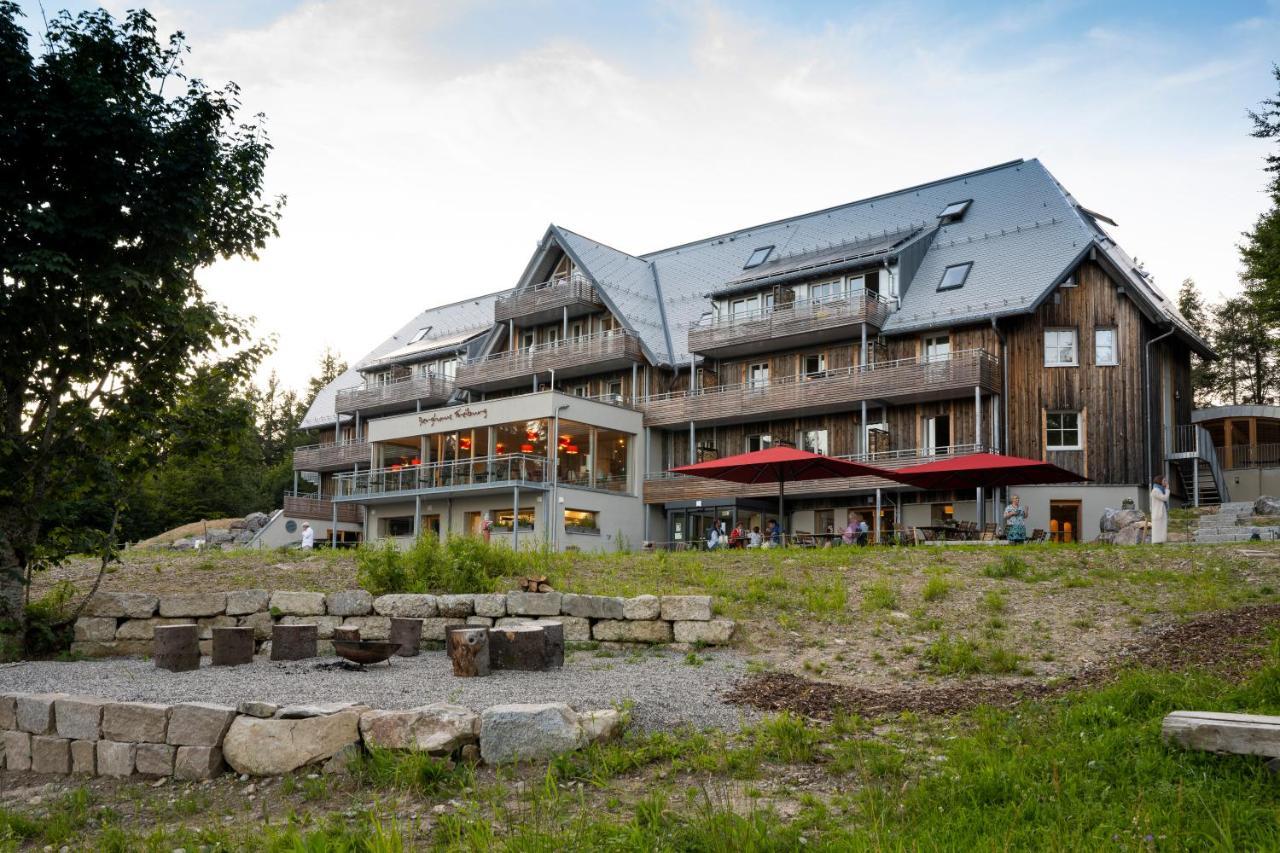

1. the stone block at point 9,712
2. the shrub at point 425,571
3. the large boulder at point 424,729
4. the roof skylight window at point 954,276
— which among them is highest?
the roof skylight window at point 954,276

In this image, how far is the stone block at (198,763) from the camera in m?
7.93

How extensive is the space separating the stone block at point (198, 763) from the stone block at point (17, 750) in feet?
6.13

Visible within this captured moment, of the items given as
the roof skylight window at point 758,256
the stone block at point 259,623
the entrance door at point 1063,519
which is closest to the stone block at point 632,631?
the stone block at point 259,623

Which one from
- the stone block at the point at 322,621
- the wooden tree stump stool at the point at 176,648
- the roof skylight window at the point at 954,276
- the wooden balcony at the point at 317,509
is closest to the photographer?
the wooden tree stump stool at the point at 176,648

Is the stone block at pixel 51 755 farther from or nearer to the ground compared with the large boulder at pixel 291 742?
nearer to the ground

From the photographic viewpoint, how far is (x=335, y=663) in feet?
38.6

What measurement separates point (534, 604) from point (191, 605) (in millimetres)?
4387

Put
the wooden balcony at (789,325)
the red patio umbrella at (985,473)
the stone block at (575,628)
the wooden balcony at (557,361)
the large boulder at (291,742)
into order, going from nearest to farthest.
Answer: the large boulder at (291,742) < the stone block at (575,628) < the red patio umbrella at (985,473) < the wooden balcony at (789,325) < the wooden balcony at (557,361)

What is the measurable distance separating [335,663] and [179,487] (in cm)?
4939

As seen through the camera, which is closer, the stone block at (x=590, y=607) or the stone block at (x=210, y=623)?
the stone block at (x=590, y=607)

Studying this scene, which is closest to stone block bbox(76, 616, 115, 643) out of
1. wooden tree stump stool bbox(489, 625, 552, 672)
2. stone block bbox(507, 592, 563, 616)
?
stone block bbox(507, 592, 563, 616)

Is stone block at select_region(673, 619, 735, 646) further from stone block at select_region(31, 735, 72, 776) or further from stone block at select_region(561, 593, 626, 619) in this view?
stone block at select_region(31, 735, 72, 776)

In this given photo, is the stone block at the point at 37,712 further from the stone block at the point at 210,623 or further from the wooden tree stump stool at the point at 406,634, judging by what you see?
the stone block at the point at 210,623

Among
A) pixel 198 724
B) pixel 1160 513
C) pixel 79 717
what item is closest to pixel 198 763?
pixel 198 724
